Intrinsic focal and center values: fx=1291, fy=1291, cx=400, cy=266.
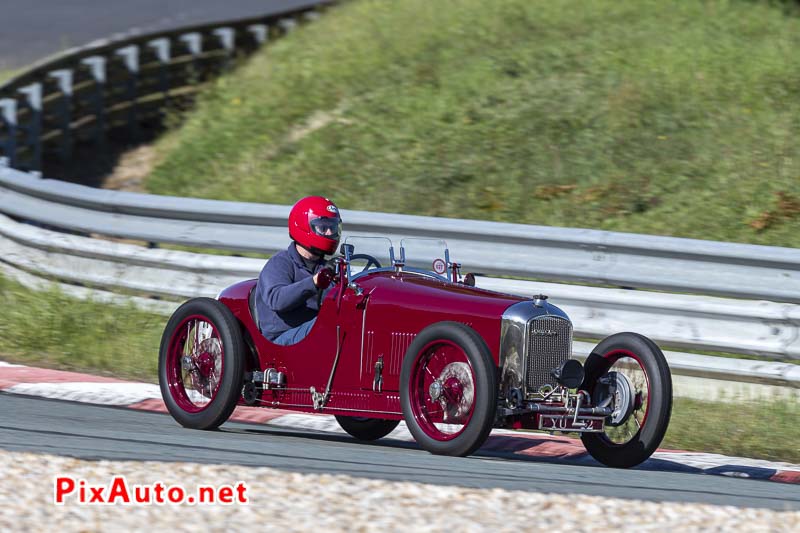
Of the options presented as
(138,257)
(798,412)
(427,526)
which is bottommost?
(427,526)

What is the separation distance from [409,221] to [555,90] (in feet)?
17.5

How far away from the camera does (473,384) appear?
6.10m

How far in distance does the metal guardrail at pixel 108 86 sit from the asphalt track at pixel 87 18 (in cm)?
206

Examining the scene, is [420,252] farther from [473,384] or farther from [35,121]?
[35,121]

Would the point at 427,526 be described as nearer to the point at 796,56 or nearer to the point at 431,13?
the point at 796,56

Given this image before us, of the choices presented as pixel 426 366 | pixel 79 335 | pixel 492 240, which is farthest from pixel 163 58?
pixel 426 366

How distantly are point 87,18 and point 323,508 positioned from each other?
64.4ft

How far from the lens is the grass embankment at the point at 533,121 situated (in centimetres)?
1173

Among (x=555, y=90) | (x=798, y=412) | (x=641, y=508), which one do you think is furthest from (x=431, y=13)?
(x=641, y=508)

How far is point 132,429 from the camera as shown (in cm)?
667

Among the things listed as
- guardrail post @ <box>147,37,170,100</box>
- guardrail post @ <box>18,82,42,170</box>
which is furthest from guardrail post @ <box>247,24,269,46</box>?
guardrail post @ <box>18,82,42,170</box>

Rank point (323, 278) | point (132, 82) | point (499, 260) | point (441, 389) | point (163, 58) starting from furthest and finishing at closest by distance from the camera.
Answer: point (163, 58) → point (132, 82) → point (499, 260) → point (323, 278) → point (441, 389)

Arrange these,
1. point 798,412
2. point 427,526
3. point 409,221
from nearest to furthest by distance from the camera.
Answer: point 427,526 → point 798,412 → point 409,221

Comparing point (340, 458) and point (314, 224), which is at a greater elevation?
point (314, 224)
